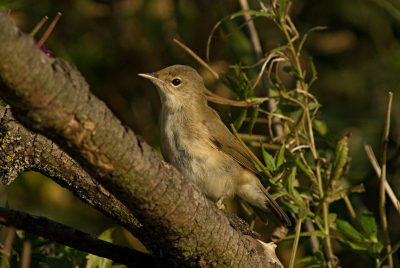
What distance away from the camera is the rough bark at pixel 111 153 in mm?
1208

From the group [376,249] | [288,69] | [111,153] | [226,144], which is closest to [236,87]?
[288,69]

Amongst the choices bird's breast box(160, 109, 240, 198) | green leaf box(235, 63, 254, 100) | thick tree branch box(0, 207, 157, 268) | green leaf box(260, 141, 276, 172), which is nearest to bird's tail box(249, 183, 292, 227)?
bird's breast box(160, 109, 240, 198)

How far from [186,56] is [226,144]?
1.72 meters

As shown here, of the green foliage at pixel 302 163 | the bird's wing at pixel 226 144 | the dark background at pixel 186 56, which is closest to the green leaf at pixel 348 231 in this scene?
the green foliage at pixel 302 163

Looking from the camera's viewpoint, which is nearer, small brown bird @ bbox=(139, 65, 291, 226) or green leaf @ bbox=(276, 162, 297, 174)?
green leaf @ bbox=(276, 162, 297, 174)

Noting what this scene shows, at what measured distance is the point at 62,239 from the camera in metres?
2.17

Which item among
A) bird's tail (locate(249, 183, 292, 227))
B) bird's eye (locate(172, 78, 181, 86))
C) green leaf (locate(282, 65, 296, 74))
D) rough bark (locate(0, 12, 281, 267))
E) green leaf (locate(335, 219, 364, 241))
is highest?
rough bark (locate(0, 12, 281, 267))

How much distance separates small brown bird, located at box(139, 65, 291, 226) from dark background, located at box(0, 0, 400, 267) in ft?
3.26

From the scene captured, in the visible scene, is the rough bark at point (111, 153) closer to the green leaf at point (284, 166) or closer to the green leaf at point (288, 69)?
the green leaf at point (284, 166)

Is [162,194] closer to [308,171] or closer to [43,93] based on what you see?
[43,93]

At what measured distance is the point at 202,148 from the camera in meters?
3.13

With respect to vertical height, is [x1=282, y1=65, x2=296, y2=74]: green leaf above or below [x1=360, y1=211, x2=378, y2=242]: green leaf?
above

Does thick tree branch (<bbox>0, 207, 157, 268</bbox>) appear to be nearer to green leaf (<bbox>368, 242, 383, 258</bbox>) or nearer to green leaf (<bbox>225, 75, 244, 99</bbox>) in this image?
green leaf (<bbox>225, 75, 244, 99</bbox>)

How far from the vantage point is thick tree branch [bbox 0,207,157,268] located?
2160 millimetres
